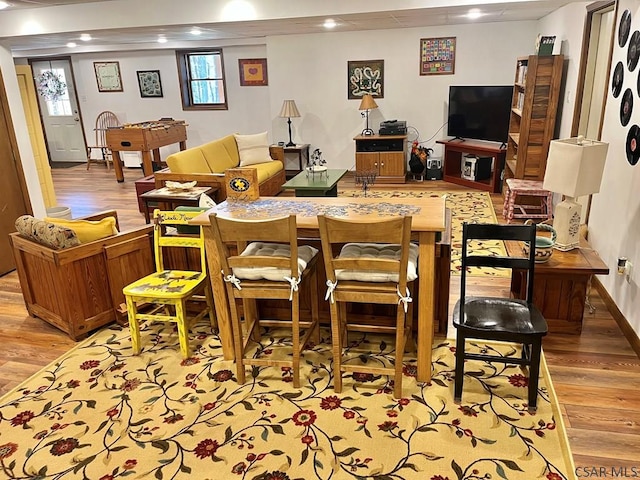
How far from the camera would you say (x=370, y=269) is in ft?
7.56

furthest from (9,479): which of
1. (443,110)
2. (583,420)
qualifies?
(443,110)

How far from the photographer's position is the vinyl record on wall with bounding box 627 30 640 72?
3021 millimetres

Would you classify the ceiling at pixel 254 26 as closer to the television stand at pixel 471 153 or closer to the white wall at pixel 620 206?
the white wall at pixel 620 206

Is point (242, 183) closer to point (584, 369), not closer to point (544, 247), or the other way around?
point (544, 247)

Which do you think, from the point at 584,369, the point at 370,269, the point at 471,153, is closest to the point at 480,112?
the point at 471,153

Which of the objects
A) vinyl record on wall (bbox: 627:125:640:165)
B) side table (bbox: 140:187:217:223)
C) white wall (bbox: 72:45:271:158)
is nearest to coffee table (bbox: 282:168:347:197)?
side table (bbox: 140:187:217:223)

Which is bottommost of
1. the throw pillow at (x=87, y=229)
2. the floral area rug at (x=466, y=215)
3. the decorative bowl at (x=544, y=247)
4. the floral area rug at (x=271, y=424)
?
the floral area rug at (x=271, y=424)

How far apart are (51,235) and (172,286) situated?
892 mm

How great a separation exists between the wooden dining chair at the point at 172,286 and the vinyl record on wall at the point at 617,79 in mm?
2994

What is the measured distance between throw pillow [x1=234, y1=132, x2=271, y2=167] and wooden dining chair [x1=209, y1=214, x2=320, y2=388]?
405 cm

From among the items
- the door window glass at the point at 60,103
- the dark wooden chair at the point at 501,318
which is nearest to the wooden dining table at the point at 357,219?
the dark wooden chair at the point at 501,318

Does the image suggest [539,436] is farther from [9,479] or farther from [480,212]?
[480,212]

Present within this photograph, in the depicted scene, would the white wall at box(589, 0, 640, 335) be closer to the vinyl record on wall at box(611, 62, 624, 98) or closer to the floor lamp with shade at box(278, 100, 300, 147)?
the vinyl record on wall at box(611, 62, 624, 98)

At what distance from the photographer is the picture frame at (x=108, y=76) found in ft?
30.5
